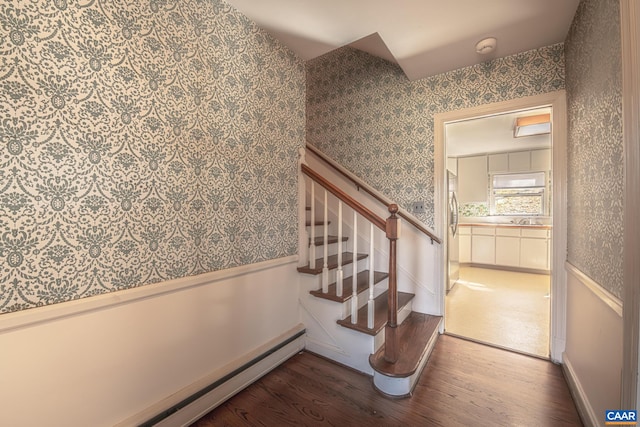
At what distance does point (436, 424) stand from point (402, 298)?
3.36 ft

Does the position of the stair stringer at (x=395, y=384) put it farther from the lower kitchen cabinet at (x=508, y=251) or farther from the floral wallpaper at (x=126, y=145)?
the lower kitchen cabinet at (x=508, y=251)

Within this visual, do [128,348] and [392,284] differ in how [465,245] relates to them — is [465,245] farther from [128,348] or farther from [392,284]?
[128,348]

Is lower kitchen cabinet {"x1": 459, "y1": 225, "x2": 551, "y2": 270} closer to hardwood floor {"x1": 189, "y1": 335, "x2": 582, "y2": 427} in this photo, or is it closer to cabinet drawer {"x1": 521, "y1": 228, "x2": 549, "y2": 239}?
cabinet drawer {"x1": 521, "y1": 228, "x2": 549, "y2": 239}

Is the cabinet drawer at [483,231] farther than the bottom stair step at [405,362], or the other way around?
the cabinet drawer at [483,231]

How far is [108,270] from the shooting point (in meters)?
1.12

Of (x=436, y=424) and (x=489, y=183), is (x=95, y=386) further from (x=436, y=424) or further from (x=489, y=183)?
(x=489, y=183)

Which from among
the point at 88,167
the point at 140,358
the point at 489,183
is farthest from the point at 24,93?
the point at 489,183

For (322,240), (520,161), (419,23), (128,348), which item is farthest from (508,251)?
(128,348)

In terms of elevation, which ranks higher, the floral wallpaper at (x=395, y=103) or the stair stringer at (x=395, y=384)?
the floral wallpaper at (x=395, y=103)

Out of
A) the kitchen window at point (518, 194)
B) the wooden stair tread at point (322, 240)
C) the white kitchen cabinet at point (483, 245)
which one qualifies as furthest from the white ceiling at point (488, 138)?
the wooden stair tread at point (322, 240)

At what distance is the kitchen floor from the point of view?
229cm

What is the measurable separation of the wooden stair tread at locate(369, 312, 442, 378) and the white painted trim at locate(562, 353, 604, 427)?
2.66ft

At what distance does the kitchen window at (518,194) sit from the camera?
16.6 feet

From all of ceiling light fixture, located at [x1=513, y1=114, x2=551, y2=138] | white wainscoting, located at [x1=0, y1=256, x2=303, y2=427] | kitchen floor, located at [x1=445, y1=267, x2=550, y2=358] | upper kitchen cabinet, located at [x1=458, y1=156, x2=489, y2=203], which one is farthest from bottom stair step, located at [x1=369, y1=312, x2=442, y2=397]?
upper kitchen cabinet, located at [x1=458, y1=156, x2=489, y2=203]
